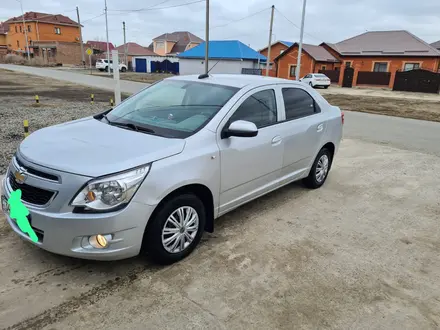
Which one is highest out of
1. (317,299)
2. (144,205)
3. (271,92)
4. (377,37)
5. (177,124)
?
(377,37)

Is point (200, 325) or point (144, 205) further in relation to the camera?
point (144, 205)

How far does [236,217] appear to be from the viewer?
4285 millimetres

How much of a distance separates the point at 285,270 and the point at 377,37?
43147mm

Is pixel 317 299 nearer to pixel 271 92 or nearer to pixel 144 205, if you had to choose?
pixel 144 205

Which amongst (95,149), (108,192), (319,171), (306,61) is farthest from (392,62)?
(108,192)

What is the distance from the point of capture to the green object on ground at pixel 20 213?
2.78 m

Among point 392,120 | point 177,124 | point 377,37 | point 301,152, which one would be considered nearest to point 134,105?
point 177,124

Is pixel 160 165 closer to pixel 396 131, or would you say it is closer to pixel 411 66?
pixel 396 131

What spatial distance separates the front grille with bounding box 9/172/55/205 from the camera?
2.67 meters

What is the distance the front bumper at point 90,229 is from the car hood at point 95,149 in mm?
334

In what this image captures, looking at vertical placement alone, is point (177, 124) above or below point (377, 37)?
below

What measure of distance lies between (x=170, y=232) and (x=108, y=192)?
713 mm

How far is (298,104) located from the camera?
4.66 meters

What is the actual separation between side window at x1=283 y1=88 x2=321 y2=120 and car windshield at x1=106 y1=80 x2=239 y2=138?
923 millimetres
